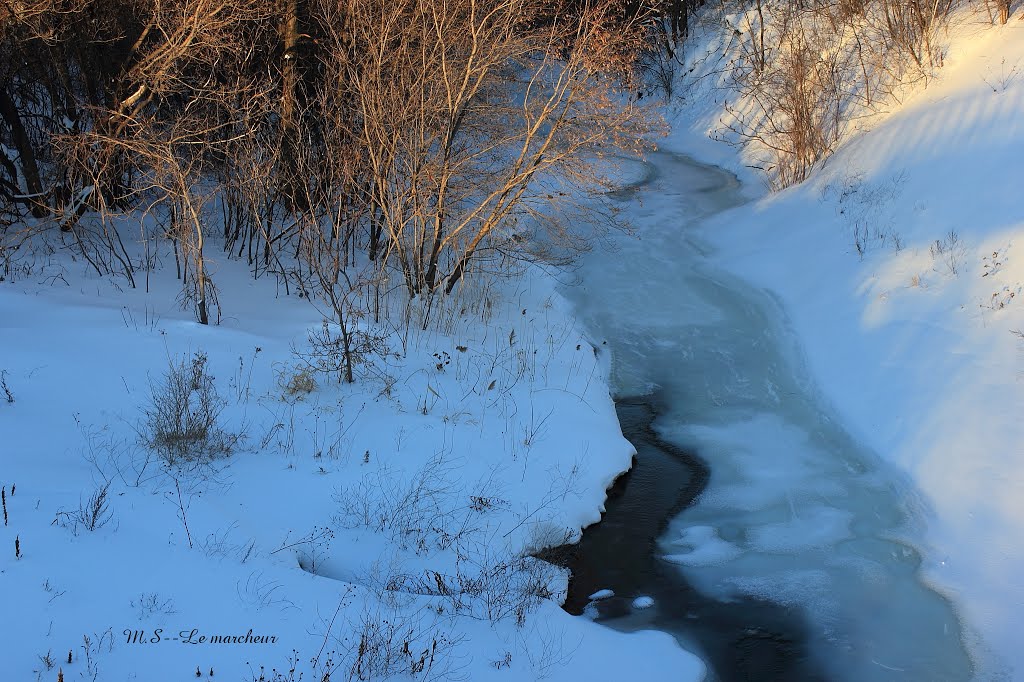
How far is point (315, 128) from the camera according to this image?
14398 mm

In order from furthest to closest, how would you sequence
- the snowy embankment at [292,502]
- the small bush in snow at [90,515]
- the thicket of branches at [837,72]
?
the thicket of branches at [837,72]
the small bush in snow at [90,515]
the snowy embankment at [292,502]

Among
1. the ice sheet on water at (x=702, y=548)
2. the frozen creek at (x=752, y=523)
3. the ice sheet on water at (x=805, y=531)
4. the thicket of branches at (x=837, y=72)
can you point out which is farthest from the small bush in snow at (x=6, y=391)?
the thicket of branches at (x=837, y=72)

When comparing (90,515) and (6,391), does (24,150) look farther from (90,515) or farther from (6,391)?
(90,515)

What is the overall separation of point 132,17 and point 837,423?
12014 millimetres

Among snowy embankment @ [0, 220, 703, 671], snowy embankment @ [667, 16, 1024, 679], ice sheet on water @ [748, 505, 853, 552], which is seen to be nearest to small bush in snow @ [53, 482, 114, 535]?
snowy embankment @ [0, 220, 703, 671]

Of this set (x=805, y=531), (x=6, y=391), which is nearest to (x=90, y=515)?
(x=6, y=391)

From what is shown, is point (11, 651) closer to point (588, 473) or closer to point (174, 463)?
point (174, 463)

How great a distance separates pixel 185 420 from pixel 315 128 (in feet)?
Result: 27.8

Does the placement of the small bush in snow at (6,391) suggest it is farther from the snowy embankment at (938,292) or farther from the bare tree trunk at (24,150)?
the snowy embankment at (938,292)

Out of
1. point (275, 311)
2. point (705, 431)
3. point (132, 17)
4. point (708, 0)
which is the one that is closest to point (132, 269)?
point (275, 311)

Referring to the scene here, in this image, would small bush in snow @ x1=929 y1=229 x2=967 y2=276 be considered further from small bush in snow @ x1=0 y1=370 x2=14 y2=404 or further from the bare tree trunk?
the bare tree trunk

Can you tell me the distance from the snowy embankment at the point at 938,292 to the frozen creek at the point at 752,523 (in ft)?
0.90

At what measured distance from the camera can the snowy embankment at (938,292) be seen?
696 centimetres

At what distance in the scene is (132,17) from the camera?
1323 cm
